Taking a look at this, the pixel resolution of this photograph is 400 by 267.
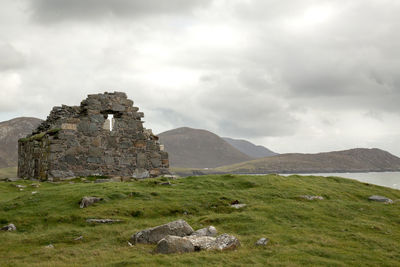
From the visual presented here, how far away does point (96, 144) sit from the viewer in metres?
27.0

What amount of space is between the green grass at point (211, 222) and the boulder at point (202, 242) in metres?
0.50

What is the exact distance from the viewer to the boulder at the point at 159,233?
12.4 metres

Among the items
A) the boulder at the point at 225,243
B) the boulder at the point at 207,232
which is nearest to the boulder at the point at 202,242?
the boulder at the point at 225,243

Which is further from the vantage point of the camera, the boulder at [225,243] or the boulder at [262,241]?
the boulder at [262,241]

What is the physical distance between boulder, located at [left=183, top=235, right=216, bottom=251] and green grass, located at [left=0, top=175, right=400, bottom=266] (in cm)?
50

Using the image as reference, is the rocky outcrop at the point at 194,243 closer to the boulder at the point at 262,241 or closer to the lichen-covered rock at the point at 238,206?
the boulder at the point at 262,241

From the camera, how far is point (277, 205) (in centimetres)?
1762

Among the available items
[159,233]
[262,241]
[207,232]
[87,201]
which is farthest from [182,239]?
[87,201]

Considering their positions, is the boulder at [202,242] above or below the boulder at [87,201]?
below

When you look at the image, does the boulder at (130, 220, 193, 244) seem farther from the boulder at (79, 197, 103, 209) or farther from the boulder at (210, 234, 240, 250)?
the boulder at (79, 197, 103, 209)

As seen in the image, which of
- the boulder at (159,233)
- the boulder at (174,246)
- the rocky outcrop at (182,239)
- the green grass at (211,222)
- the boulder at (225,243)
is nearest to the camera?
the green grass at (211,222)

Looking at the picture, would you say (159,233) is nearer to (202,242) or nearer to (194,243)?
(194,243)

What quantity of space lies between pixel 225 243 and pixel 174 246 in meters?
1.70

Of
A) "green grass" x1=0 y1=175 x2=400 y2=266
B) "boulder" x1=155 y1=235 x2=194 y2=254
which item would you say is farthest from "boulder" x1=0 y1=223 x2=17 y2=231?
"boulder" x1=155 y1=235 x2=194 y2=254
